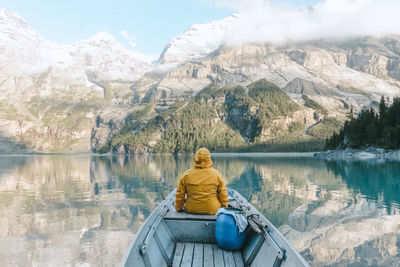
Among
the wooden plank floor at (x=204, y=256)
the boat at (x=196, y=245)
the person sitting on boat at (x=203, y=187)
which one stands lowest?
the wooden plank floor at (x=204, y=256)

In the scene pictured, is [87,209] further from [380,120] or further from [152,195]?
[380,120]

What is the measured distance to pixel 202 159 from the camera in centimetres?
1022

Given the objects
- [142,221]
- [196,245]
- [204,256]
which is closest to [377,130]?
[142,221]

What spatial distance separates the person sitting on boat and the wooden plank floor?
47.7 inches

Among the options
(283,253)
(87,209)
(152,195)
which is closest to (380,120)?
(152,195)

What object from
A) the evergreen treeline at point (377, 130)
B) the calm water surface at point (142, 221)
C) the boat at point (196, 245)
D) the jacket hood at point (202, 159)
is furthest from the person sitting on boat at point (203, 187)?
the evergreen treeline at point (377, 130)

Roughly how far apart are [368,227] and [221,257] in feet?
37.8

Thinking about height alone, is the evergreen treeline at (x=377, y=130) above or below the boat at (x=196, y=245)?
above

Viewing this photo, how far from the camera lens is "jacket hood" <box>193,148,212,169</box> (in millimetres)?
10166

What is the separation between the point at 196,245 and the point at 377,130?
10454 centimetres

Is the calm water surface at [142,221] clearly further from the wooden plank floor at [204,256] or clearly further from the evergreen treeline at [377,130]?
the evergreen treeline at [377,130]

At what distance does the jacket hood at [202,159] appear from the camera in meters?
10.2

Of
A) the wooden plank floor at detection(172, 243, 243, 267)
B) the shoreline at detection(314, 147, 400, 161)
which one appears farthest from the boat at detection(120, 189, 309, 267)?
the shoreline at detection(314, 147, 400, 161)

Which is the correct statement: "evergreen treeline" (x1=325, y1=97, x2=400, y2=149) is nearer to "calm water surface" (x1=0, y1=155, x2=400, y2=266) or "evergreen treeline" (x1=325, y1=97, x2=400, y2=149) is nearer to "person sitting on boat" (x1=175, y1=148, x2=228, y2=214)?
"calm water surface" (x1=0, y1=155, x2=400, y2=266)
